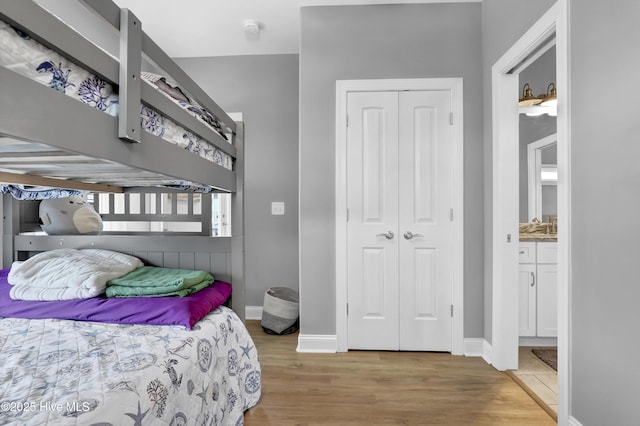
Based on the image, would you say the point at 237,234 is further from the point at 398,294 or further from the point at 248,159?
the point at 248,159

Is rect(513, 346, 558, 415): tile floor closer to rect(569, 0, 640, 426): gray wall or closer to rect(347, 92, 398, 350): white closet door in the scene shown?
rect(569, 0, 640, 426): gray wall

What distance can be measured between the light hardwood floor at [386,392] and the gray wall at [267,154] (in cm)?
99

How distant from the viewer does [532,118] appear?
3.05 m

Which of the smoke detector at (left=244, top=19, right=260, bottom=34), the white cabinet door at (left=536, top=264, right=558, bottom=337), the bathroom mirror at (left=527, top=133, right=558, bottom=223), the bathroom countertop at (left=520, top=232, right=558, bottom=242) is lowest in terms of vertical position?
the white cabinet door at (left=536, top=264, right=558, bottom=337)

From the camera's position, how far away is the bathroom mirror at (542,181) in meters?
3.00

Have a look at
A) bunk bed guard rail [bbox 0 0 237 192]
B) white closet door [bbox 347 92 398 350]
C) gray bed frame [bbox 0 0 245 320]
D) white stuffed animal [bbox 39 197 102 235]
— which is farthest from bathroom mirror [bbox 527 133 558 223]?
white stuffed animal [bbox 39 197 102 235]

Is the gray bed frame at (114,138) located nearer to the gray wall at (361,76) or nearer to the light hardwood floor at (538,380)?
the gray wall at (361,76)

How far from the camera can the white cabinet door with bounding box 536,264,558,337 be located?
8.71 ft

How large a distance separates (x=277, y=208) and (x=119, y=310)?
6.51 ft

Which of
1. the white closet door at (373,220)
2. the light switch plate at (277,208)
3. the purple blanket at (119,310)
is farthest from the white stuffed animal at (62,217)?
the white closet door at (373,220)

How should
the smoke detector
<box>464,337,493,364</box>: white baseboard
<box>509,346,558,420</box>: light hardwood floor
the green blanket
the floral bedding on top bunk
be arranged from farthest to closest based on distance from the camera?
the smoke detector < <box>464,337,493,364</box>: white baseboard < <box>509,346,558,420</box>: light hardwood floor < the green blanket < the floral bedding on top bunk

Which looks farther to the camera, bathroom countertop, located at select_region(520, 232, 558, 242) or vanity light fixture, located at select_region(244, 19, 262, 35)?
vanity light fixture, located at select_region(244, 19, 262, 35)

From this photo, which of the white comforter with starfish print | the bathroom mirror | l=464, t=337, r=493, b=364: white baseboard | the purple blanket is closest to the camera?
the white comforter with starfish print

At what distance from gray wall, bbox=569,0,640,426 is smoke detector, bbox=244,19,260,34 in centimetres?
219
